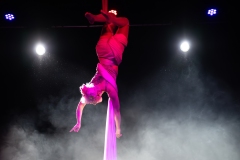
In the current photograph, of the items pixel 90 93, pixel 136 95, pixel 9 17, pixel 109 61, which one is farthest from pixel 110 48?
pixel 9 17

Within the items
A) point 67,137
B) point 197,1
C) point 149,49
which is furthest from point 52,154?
point 197,1

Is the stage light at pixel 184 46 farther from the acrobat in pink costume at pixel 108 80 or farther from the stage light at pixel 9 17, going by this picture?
the stage light at pixel 9 17

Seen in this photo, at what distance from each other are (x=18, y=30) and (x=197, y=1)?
9.42 ft

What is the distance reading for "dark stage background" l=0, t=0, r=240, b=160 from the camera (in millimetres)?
5227

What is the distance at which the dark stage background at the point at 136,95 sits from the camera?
523 cm

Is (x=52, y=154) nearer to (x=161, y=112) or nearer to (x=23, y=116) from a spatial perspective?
(x=23, y=116)

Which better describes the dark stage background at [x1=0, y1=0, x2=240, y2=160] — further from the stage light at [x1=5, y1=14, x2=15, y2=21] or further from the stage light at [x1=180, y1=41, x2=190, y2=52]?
the stage light at [x1=5, y1=14, x2=15, y2=21]

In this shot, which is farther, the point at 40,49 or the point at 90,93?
the point at 40,49

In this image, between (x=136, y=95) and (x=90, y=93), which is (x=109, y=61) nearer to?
(x=90, y=93)

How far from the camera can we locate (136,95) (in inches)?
214

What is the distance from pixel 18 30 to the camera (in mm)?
5133

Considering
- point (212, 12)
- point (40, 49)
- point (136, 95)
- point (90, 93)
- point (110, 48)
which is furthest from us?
point (136, 95)

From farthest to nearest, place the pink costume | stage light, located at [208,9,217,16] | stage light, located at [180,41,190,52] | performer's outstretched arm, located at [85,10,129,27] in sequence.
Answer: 1. stage light, located at [180,41,190,52]
2. stage light, located at [208,9,217,16]
3. the pink costume
4. performer's outstretched arm, located at [85,10,129,27]

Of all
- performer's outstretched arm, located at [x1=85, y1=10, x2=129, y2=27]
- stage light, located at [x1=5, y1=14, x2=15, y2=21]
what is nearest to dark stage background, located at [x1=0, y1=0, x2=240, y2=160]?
stage light, located at [x1=5, y1=14, x2=15, y2=21]
